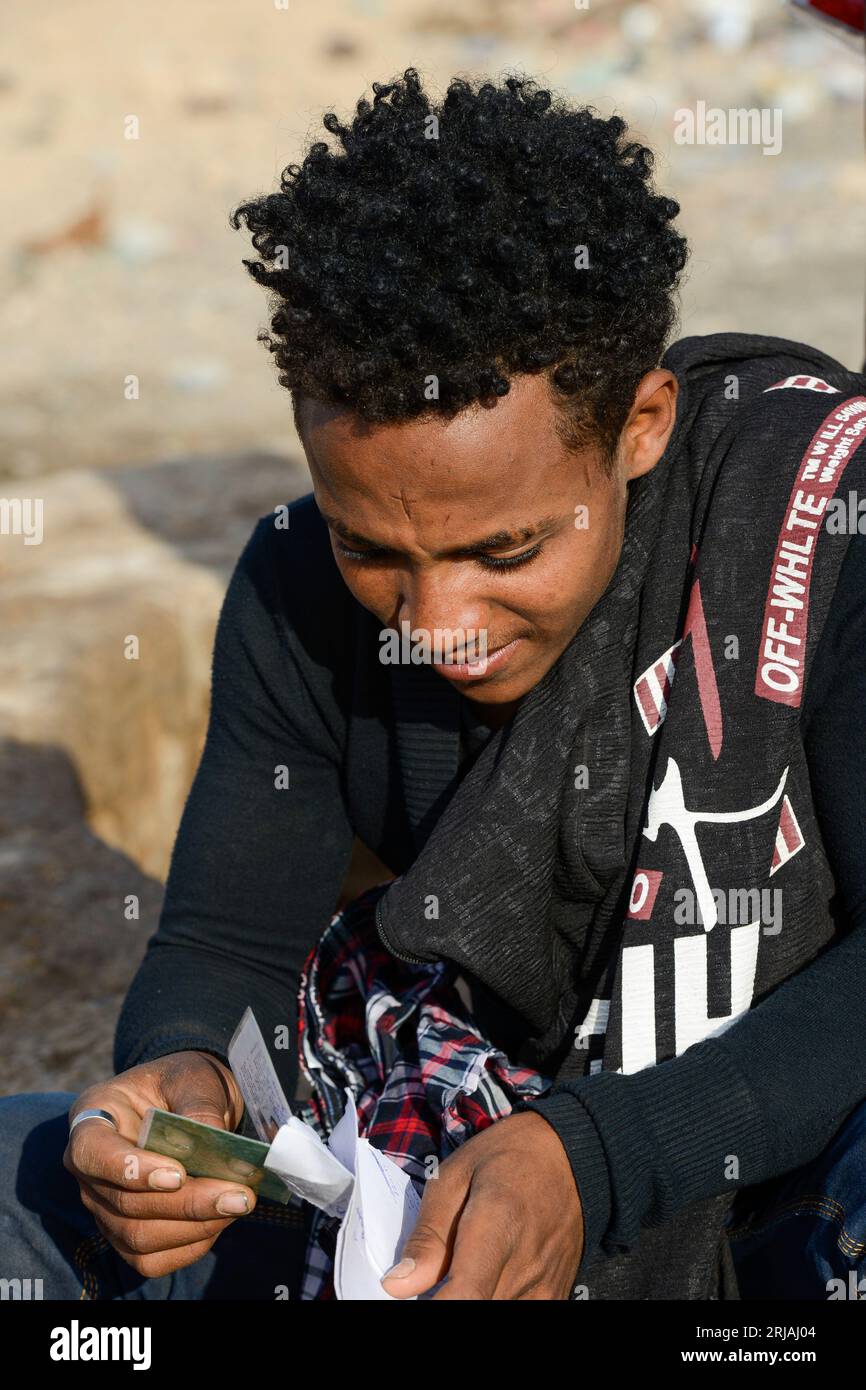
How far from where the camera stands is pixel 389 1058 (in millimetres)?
1972

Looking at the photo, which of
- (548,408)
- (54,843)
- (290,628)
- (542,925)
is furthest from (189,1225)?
(54,843)

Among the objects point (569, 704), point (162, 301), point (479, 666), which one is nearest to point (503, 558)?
point (479, 666)

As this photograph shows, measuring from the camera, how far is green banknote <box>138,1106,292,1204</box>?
5.13ft

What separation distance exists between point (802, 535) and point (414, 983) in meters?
0.78

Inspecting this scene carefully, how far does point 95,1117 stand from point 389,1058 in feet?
1.29

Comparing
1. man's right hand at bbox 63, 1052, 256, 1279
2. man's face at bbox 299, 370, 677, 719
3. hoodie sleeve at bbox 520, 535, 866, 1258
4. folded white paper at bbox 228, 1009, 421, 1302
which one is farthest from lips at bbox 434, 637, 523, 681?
man's right hand at bbox 63, 1052, 256, 1279

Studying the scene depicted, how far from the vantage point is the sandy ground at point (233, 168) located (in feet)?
27.5

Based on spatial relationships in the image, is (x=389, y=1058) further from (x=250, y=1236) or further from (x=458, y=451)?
(x=458, y=451)

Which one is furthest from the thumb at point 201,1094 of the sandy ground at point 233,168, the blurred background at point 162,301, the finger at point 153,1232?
the sandy ground at point 233,168

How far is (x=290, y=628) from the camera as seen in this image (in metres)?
2.09

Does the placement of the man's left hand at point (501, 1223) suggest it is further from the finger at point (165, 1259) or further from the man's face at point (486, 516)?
the man's face at point (486, 516)

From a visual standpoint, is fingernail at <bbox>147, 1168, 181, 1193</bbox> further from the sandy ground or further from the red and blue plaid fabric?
the sandy ground

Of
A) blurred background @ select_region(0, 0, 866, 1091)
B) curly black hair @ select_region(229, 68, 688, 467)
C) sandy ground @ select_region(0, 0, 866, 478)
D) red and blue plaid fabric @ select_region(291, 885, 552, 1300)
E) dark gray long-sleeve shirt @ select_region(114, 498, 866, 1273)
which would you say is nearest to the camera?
curly black hair @ select_region(229, 68, 688, 467)

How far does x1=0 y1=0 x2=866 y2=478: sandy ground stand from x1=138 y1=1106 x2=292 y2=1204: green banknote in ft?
17.6
